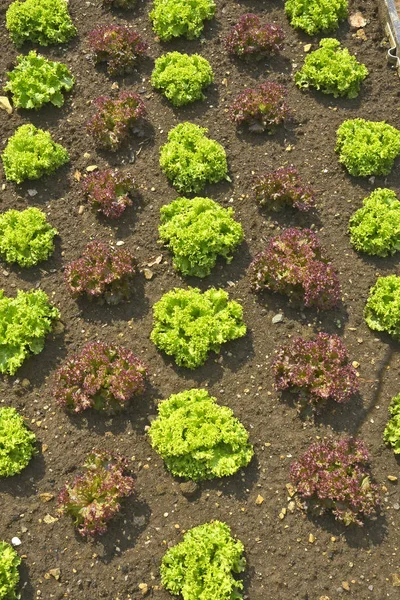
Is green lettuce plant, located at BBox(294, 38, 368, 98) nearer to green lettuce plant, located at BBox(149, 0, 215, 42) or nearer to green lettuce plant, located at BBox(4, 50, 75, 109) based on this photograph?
green lettuce plant, located at BBox(149, 0, 215, 42)

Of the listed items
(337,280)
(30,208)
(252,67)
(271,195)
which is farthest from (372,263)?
(30,208)

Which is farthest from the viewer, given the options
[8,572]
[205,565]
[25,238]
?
[25,238]

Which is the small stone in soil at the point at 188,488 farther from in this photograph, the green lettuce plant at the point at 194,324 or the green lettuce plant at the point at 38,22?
the green lettuce plant at the point at 38,22

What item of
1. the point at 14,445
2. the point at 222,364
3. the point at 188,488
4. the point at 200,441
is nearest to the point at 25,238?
the point at 14,445

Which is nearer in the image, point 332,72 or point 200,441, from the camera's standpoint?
point 200,441

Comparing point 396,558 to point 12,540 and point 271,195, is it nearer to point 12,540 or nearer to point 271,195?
point 12,540

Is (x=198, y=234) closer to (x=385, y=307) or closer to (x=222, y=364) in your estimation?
(x=222, y=364)

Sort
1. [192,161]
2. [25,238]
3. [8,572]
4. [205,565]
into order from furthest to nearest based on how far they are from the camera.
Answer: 1. [192,161]
2. [25,238]
3. [8,572]
4. [205,565]

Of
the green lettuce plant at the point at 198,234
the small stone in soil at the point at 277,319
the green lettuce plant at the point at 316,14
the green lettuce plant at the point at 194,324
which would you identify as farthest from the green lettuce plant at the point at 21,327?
the green lettuce plant at the point at 316,14
